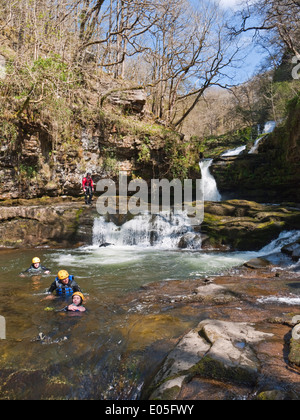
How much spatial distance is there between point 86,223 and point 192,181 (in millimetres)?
8361

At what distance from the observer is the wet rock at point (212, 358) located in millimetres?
2506

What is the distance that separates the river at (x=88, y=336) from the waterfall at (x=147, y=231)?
10.9 feet

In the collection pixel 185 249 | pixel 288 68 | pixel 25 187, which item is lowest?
pixel 185 249

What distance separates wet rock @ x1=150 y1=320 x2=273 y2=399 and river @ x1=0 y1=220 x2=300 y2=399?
33 cm

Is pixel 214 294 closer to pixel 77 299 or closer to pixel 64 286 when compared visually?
pixel 77 299

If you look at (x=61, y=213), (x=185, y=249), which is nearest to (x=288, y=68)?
(x=185, y=249)

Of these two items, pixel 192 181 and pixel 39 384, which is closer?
pixel 39 384

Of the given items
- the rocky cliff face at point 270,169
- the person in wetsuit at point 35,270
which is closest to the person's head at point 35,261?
the person in wetsuit at point 35,270

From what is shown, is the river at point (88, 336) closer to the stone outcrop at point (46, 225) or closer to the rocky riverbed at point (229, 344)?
the rocky riverbed at point (229, 344)

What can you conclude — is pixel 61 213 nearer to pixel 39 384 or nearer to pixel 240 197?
pixel 39 384

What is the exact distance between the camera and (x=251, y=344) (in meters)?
3.10

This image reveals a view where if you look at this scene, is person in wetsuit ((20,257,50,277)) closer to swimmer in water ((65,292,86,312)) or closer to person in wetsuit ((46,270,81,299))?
person in wetsuit ((46,270,81,299))

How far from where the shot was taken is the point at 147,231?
10.9 meters

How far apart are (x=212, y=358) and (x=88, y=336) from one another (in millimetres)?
1882
